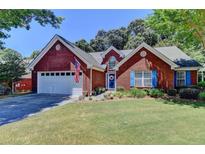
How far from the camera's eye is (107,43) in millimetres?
21234

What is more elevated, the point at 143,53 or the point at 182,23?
the point at 182,23

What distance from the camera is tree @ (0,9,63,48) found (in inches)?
461

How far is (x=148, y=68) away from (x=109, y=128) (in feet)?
32.9

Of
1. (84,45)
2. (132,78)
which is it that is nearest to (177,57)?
(132,78)

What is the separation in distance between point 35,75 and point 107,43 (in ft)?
23.9

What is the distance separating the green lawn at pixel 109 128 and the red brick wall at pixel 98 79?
24.8ft

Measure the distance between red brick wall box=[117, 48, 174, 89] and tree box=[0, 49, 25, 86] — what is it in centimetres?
883

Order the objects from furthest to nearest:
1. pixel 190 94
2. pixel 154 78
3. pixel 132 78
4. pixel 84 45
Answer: pixel 84 45
pixel 132 78
pixel 154 78
pixel 190 94

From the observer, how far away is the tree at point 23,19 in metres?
11.7

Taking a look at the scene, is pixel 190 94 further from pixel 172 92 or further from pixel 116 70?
pixel 116 70

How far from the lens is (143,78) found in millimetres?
16312

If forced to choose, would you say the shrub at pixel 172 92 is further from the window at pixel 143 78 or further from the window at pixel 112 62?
the window at pixel 112 62

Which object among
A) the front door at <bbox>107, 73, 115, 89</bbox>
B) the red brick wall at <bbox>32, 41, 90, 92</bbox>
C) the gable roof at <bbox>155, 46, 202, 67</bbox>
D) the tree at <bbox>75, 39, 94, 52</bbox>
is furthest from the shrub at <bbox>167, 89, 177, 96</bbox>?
the tree at <bbox>75, 39, 94, 52</bbox>
